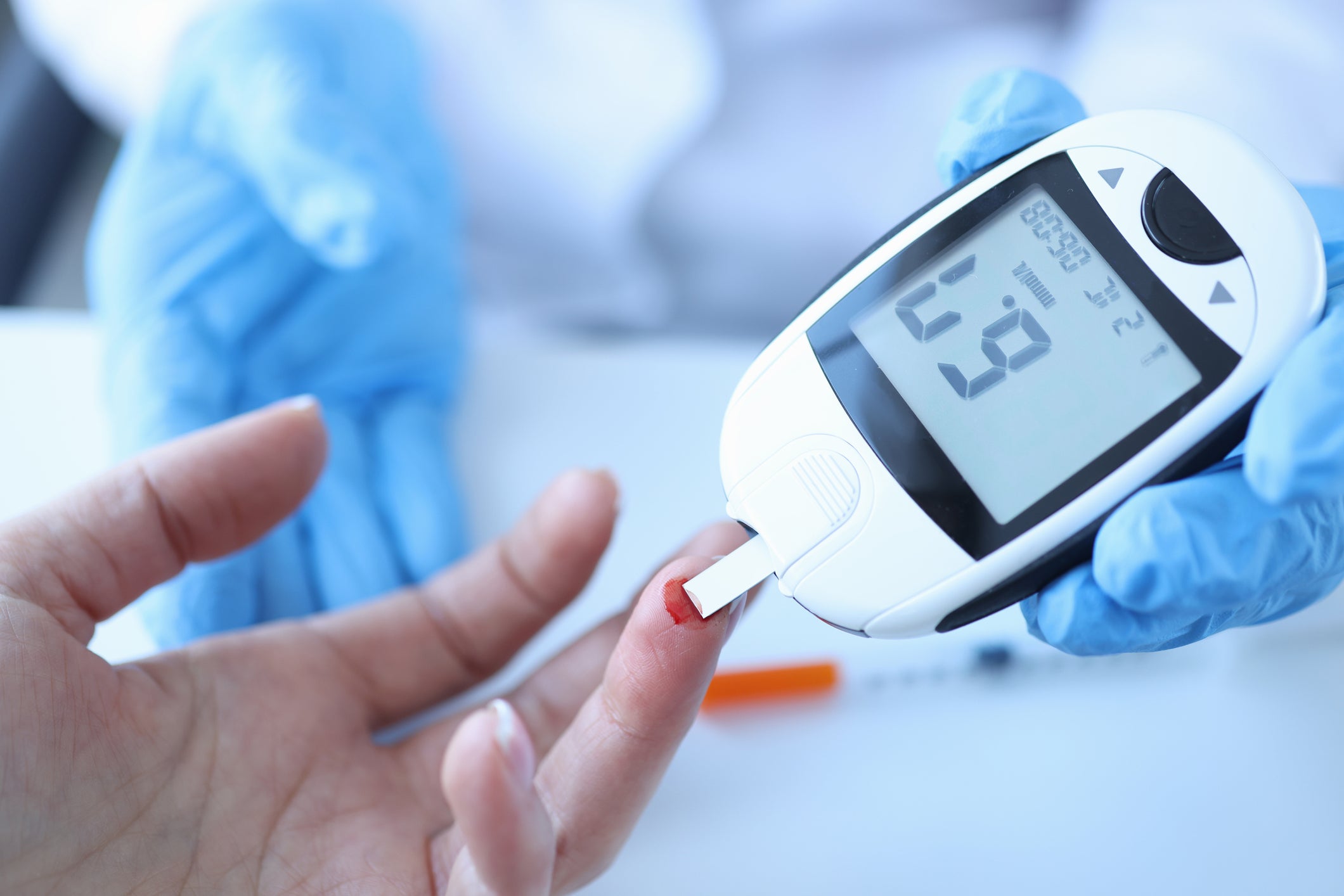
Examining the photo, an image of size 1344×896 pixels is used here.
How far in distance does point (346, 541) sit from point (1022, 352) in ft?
1.75

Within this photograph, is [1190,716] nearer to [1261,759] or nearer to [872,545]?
[1261,759]

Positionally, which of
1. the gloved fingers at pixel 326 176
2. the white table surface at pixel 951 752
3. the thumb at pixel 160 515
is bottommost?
the white table surface at pixel 951 752

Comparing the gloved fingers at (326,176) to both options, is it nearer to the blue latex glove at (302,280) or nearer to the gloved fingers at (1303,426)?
the blue latex glove at (302,280)

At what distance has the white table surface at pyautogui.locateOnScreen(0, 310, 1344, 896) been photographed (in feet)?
2.11

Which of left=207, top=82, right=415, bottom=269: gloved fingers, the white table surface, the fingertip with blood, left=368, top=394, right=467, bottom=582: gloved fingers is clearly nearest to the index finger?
the fingertip with blood

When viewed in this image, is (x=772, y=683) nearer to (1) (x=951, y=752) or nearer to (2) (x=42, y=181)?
(1) (x=951, y=752)

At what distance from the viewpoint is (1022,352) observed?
52 cm

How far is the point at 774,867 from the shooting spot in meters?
0.64

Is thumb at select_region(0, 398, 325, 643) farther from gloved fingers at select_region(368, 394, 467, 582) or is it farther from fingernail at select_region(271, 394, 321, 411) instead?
gloved fingers at select_region(368, 394, 467, 582)

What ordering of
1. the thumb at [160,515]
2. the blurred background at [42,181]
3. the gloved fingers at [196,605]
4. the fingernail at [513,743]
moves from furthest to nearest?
the blurred background at [42,181], the gloved fingers at [196,605], the thumb at [160,515], the fingernail at [513,743]

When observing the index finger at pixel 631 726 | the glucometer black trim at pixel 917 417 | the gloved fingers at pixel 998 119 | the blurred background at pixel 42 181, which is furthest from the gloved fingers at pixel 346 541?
the blurred background at pixel 42 181

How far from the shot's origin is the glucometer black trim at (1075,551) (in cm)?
48

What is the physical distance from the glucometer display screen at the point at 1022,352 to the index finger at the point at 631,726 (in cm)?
17

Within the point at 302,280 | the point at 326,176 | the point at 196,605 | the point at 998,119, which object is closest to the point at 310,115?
the point at 326,176
